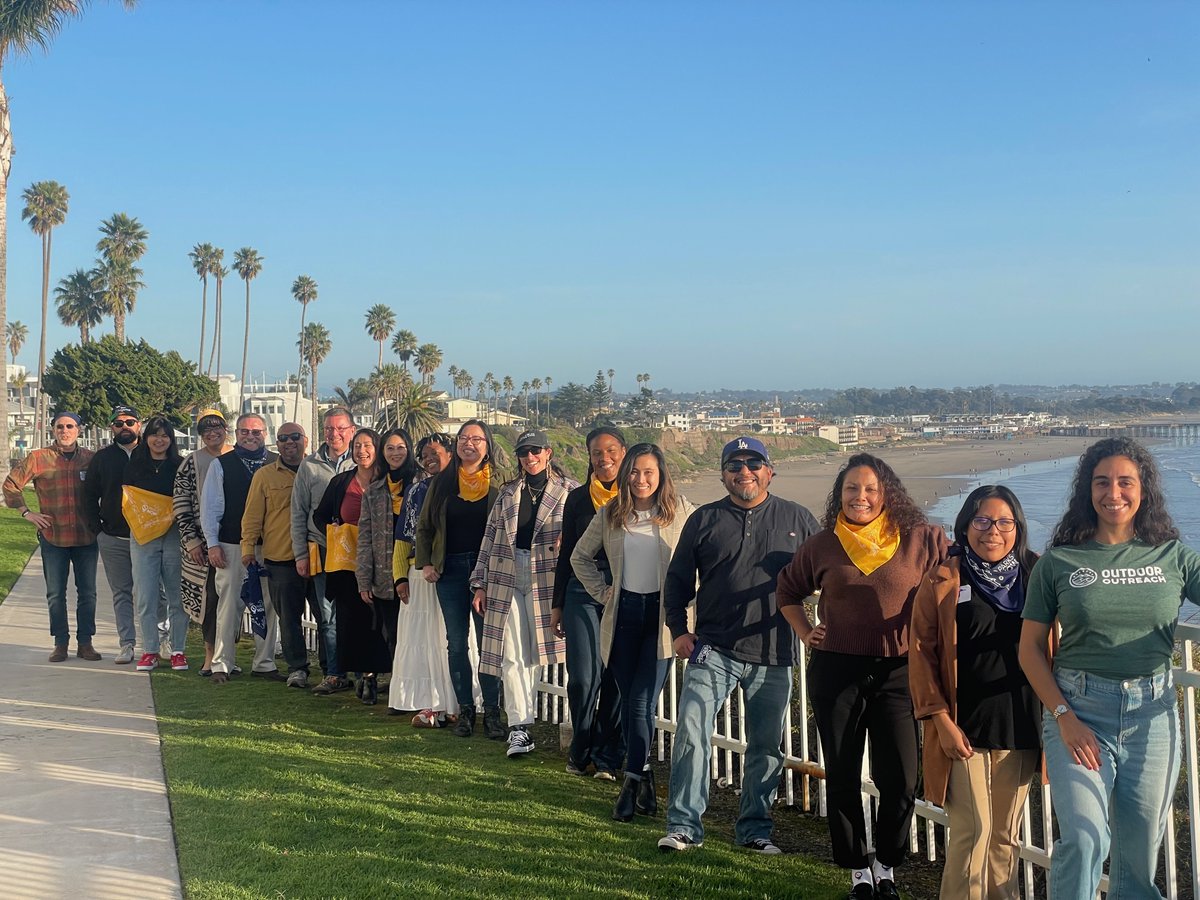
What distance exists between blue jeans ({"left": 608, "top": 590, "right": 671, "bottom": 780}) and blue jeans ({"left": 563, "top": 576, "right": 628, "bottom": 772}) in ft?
1.45

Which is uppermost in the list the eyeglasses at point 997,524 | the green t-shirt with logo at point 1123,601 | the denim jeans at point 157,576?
the eyeglasses at point 997,524

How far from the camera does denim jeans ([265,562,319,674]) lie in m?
7.63

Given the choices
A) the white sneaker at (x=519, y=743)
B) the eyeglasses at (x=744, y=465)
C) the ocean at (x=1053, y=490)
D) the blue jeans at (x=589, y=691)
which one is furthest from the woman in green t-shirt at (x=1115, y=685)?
the ocean at (x=1053, y=490)

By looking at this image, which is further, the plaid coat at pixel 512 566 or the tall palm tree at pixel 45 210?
the tall palm tree at pixel 45 210

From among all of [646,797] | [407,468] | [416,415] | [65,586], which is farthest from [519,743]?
[416,415]

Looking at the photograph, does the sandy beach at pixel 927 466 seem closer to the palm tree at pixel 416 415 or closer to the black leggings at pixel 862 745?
the palm tree at pixel 416 415

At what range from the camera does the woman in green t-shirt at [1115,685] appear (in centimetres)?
319

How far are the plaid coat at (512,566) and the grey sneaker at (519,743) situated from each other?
346mm

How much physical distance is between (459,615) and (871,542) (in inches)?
123

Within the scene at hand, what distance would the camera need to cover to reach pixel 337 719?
677 centimetres

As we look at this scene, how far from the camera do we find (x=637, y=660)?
199 inches

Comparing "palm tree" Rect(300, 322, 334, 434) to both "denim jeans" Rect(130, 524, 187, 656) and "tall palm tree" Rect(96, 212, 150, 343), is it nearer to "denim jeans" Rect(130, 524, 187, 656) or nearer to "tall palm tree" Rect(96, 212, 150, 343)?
"tall palm tree" Rect(96, 212, 150, 343)

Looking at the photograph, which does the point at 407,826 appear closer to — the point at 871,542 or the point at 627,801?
the point at 627,801

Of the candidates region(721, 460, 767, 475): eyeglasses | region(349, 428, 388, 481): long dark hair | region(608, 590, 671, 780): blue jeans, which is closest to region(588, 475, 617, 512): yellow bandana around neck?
region(608, 590, 671, 780): blue jeans
